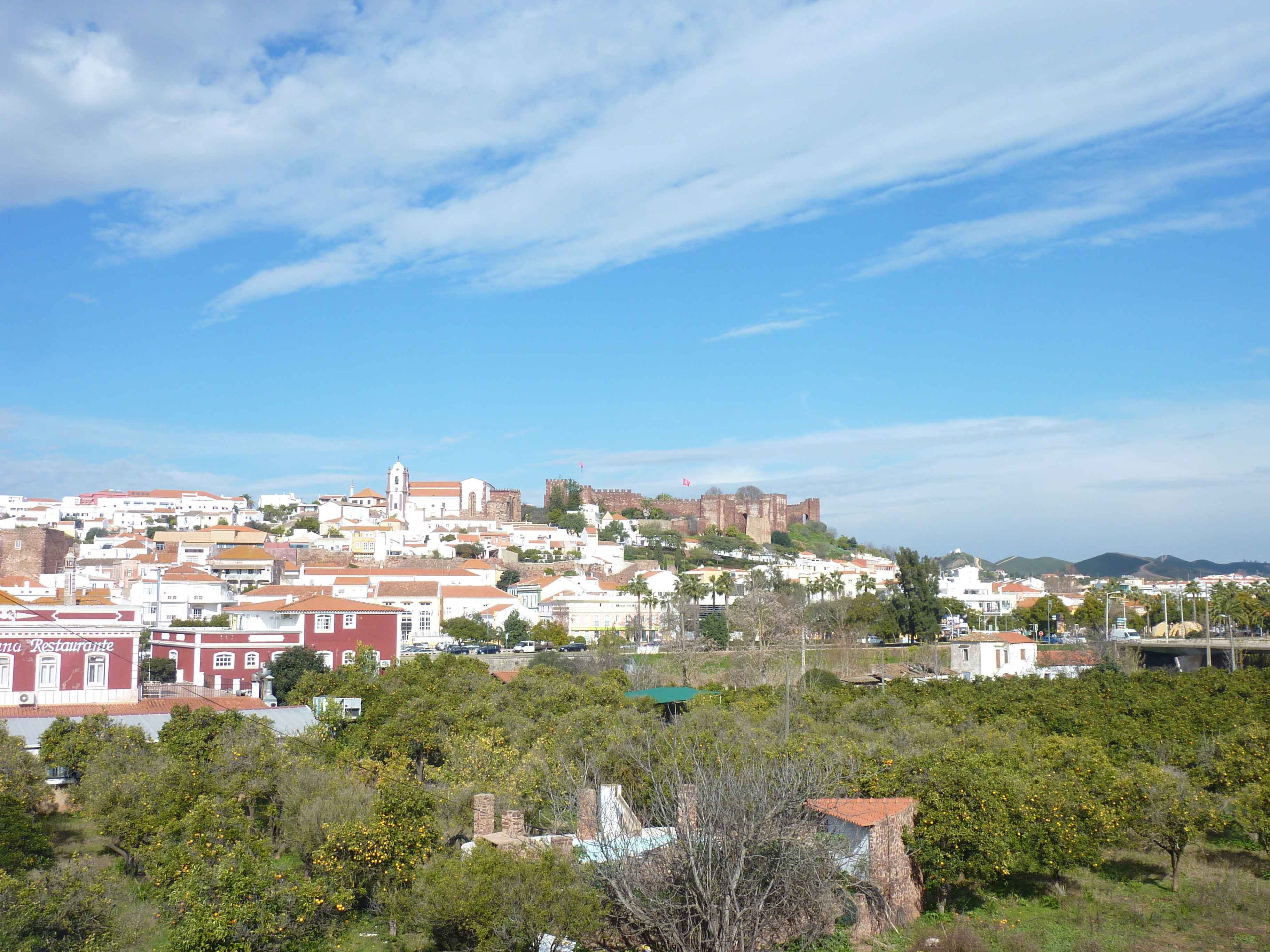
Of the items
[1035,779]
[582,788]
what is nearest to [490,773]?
[582,788]

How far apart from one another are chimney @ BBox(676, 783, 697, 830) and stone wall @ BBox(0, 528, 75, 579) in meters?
82.3

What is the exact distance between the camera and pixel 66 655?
3188cm

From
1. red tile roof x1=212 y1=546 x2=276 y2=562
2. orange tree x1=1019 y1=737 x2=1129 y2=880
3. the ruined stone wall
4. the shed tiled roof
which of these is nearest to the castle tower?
the ruined stone wall

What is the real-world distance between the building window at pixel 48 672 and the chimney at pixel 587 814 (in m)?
22.4

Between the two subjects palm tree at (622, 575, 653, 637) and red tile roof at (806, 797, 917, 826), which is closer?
red tile roof at (806, 797, 917, 826)

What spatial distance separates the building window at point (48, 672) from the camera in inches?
1235

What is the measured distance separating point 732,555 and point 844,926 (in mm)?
106912

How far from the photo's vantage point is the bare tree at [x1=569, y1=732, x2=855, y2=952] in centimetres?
1271

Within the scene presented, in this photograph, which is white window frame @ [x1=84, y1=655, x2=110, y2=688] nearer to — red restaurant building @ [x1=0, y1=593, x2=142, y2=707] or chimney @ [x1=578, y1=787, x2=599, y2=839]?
red restaurant building @ [x1=0, y1=593, x2=142, y2=707]

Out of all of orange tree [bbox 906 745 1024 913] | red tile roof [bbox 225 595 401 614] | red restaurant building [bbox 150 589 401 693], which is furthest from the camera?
red tile roof [bbox 225 595 401 614]

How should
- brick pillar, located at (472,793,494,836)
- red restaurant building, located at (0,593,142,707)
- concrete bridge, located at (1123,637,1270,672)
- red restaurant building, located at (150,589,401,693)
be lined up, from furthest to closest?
concrete bridge, located at (1123,637,1270,672), red restaurant building, located at (150,589,401,693), red restaurant building, located at (0,593,142,707), brick pillar, located at (472,793,494,836)

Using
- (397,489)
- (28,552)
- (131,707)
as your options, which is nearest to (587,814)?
(131,707)

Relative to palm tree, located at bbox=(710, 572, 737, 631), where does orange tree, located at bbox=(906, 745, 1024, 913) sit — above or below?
below

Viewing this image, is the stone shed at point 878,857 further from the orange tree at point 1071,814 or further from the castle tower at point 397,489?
the castle tower at point 397,489
